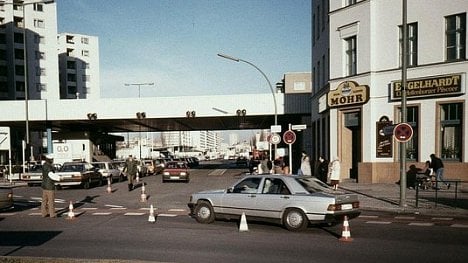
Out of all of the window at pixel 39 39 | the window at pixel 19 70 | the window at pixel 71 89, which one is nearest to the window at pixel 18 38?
the window at pixel 39 39

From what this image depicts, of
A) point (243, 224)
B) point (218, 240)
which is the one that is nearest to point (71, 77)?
point (243, 224)

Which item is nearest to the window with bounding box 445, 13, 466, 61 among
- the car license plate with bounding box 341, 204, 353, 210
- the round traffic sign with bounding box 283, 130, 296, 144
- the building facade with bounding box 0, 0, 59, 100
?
the round traffic sign with bounding box 283, 130, 296, 144

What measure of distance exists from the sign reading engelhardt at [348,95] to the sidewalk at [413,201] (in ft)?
16.5

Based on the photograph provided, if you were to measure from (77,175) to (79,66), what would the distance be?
278 feet

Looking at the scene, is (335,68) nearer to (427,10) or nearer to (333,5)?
(333,5)

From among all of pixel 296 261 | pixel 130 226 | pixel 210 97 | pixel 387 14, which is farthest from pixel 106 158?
pixel 296 261

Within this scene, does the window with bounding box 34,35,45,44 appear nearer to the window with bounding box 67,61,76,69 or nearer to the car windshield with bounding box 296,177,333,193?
the window with bounding box 67,61,76,69

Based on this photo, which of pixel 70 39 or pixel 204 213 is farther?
pixel 70 39

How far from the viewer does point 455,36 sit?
20984 mm

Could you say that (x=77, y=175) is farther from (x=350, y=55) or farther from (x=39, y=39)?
(x=39, y=39)

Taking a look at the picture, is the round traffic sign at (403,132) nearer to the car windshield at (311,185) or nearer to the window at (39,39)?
the car windshield at (311,185)

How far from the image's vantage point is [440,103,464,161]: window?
20.8m

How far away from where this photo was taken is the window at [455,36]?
20656 millimetres

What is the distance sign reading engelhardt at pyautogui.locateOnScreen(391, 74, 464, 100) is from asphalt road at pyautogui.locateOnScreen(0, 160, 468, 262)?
1008cm
